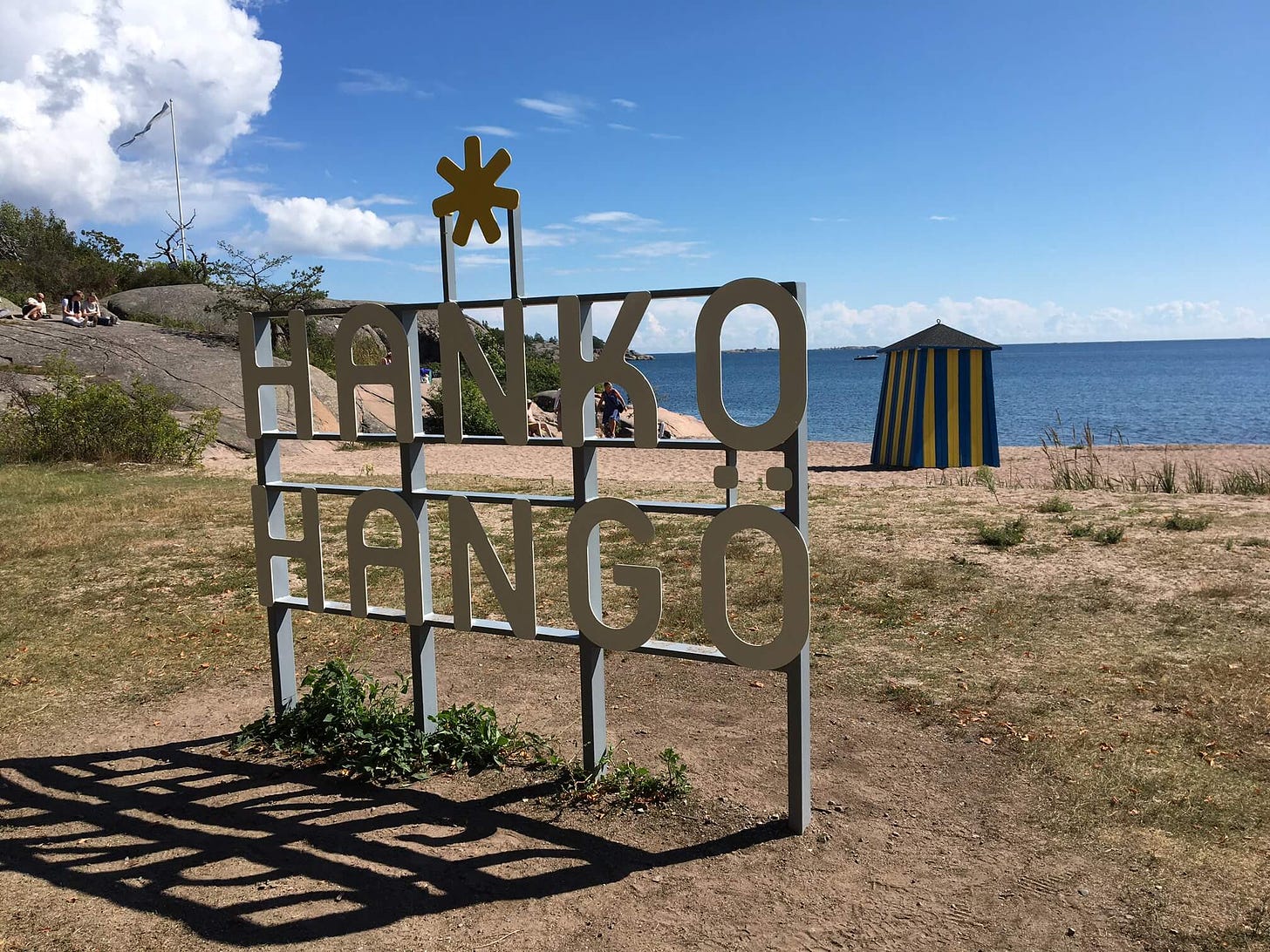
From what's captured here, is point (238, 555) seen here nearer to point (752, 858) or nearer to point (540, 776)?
point (540, 776)

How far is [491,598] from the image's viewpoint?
821 cm

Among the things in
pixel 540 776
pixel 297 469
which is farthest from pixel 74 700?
pixel 297 469

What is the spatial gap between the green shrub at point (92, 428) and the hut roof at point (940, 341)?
1265cm

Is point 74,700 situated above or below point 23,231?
below

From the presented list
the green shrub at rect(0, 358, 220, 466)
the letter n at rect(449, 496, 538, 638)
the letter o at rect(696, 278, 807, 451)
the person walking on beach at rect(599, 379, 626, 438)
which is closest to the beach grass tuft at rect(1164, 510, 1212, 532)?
the letter o at rect(696, 278, 807, 451)

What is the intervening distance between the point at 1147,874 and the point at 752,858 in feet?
5.04

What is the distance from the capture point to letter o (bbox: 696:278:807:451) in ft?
12.6

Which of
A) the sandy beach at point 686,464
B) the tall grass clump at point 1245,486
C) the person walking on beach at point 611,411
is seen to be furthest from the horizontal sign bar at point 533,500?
the person walking on beach at point 611,411

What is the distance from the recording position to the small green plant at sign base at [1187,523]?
9.41m

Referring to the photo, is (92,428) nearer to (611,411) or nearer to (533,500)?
(611,411)

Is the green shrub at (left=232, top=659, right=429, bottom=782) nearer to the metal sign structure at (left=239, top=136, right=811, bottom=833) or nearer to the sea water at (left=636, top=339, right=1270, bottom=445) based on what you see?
the metal sign structure at (left=239, top=136, right=811, bottom=833)

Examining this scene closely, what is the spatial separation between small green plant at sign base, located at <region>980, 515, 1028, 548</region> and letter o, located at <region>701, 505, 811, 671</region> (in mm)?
5684

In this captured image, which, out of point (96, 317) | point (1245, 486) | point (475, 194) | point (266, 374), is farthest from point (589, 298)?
point (96, 317)

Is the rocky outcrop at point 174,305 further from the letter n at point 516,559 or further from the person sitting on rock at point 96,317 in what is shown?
the letter n at point 516,559
